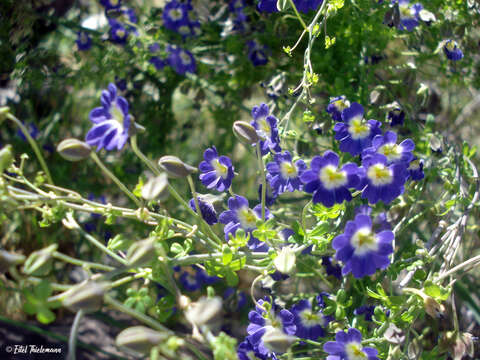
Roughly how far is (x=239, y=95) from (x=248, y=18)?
0.25 m

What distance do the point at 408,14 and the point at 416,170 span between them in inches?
18.0

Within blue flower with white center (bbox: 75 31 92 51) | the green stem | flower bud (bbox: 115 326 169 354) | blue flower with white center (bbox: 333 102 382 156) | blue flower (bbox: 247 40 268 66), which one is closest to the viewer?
flower bud (bbox: 115 326 169 354)

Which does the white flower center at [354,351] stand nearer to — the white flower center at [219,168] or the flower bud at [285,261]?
the flower bud at [285,261]

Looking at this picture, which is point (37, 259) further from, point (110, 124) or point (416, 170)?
point (416, 170)

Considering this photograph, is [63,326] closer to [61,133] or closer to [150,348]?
[61,133]

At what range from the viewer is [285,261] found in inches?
28.5

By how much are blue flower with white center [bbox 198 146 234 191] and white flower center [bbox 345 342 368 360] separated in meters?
0.37

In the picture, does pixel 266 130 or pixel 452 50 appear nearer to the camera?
pixel 266 130

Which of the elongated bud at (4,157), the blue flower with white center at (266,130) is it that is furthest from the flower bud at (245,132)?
the elongated bud at (4,157)

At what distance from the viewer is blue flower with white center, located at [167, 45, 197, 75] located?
→ 137cm

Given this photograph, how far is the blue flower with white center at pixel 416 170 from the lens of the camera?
935 mm

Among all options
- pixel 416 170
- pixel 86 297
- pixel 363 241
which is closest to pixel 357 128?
pixel 416 170

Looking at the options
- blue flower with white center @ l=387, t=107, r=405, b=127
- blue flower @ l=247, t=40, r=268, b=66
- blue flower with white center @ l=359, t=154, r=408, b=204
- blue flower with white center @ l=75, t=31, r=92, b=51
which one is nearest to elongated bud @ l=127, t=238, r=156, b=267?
blue flower with white center @ l=359, t=154, r=408, b=204

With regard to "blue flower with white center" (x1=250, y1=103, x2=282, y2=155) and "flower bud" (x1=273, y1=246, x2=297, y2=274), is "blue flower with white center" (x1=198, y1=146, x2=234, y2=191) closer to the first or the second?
"blue flower with white center" (x1=250, y1=103, x2=282, y2=155)
